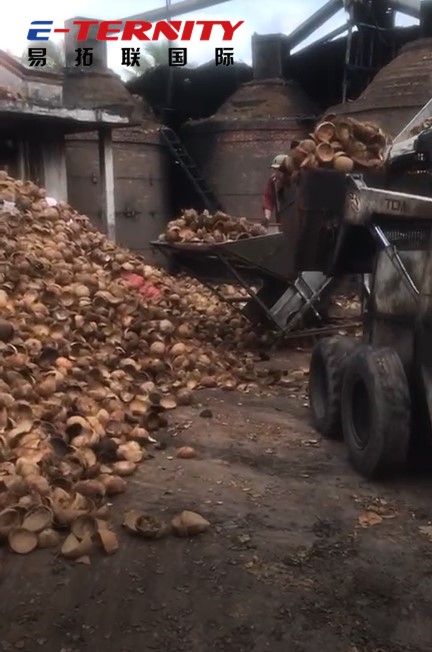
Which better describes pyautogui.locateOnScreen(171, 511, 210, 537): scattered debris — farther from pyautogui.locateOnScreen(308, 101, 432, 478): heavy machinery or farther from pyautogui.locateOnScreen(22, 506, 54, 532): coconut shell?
pyautogui.locateOnScreen(308, 101, 432, 478): heavy machinery

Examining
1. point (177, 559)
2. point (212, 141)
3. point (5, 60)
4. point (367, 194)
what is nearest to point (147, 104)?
point (212, 141)

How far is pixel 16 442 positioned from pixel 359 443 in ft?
7.46

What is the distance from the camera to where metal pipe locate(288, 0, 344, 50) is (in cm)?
2300

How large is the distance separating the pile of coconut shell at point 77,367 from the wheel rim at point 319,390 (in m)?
1.13

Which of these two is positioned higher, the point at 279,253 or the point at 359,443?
the point at 279,253

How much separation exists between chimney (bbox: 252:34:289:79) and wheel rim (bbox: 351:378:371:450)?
57.6 ft

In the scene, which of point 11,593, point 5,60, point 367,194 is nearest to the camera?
point 11,593

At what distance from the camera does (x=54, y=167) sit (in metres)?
15.4

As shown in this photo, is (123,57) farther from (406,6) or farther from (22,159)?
(406,6)

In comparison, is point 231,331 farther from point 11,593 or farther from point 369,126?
point 11,593

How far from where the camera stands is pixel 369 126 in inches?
313

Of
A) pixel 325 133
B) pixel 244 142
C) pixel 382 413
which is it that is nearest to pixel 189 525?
pixel 382 413

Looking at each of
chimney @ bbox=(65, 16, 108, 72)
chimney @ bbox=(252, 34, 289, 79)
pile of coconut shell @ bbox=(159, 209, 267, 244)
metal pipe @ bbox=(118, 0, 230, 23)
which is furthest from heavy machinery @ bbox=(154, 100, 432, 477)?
metal pipe @ bbox=(118, 0, 230, 23)

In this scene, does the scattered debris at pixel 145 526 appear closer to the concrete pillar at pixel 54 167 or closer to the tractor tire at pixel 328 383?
the tractor tire at pixel 328 383
